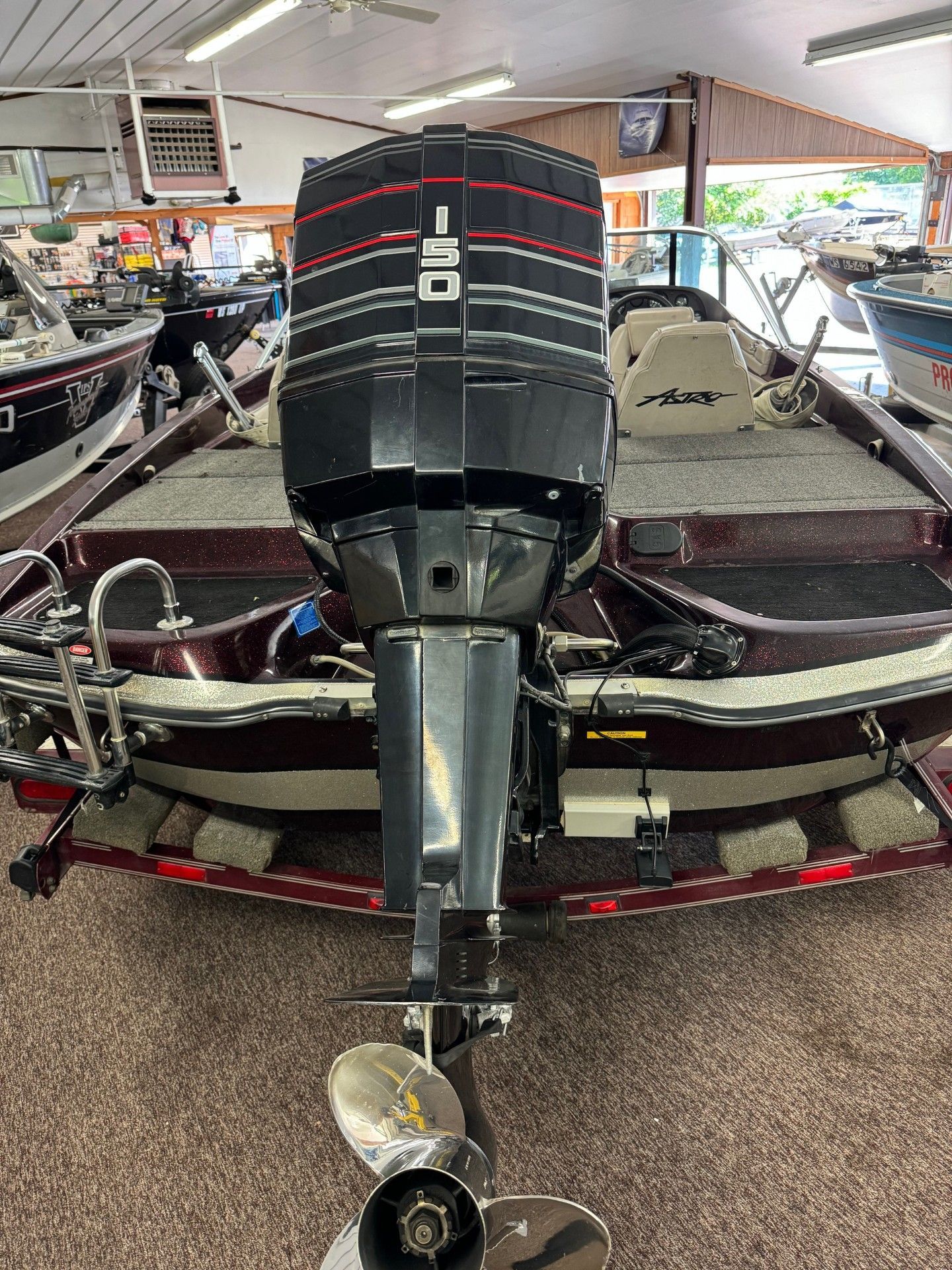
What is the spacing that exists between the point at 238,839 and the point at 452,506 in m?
1.01

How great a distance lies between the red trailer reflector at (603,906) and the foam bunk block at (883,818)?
0.48 meters

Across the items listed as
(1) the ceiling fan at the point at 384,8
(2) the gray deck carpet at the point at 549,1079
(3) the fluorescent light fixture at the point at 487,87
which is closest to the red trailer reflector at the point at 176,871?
(2) the gray deck carpet at the point at 549,1079

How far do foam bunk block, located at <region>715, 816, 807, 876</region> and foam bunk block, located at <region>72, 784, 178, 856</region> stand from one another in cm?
114

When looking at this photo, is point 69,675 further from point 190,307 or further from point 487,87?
point 487,87

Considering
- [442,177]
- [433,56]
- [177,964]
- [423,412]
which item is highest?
[433,56]

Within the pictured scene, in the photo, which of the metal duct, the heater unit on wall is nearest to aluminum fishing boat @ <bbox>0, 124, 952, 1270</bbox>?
the metal duct

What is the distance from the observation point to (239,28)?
642 cm

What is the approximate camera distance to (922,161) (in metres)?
8.84

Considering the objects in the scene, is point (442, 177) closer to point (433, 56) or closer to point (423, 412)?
point (423, 412)

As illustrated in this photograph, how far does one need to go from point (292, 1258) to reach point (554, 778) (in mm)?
790

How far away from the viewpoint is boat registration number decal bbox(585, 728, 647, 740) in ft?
4.72

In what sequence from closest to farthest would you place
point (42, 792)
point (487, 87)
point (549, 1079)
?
point (549, 1079)
point (42, 792)
point (487, 87)

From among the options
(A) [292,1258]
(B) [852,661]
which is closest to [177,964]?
(A) [292,1258]

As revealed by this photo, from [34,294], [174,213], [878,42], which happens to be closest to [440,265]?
[34,294]
